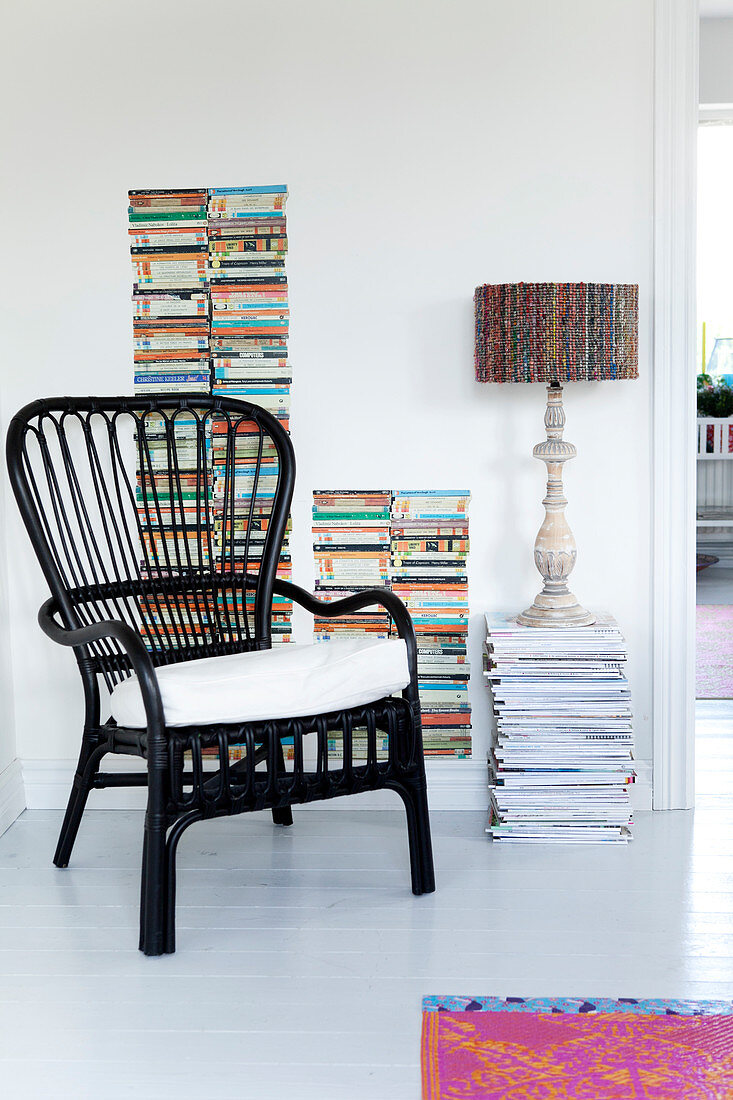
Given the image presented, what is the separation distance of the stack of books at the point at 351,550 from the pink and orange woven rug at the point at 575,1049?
115cm

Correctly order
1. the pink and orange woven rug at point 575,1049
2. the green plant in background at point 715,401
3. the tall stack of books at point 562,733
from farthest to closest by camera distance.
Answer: the green plant in background at point 715,401 → the tall stack of books at point 562,733 → the pink and orange woven rug at point 575,1049

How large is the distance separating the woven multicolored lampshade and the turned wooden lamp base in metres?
0.16

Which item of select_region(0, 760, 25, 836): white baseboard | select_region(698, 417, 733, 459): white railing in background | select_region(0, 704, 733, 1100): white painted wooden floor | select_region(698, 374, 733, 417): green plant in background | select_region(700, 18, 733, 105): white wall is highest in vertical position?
select_region(700, 18, 733, 105): white wall

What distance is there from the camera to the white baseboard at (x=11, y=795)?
2.70 m

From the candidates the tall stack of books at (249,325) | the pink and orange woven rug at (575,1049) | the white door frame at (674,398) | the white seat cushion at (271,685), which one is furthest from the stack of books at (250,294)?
the pink and orange woven rug at (575,1049)

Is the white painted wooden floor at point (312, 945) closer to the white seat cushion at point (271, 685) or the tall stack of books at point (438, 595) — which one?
the tall stack of books at point (438, 595)

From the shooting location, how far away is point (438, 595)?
9.16 feet

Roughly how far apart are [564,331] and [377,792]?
4.19 ft

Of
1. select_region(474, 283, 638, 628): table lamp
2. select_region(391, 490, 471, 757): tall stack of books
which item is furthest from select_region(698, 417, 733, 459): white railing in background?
select_region(474, 283, 638, 628): table lamp

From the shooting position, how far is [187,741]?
2000mm

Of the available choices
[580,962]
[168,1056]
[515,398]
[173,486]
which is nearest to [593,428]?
[515,398]

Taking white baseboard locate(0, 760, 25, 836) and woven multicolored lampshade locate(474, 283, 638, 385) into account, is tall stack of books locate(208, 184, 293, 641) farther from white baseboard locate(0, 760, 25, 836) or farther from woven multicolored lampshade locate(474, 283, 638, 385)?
white baseboard locate(0, 760, 25, 836)

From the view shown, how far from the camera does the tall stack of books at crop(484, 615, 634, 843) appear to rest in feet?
8.14

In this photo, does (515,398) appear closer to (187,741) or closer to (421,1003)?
(187,741)
